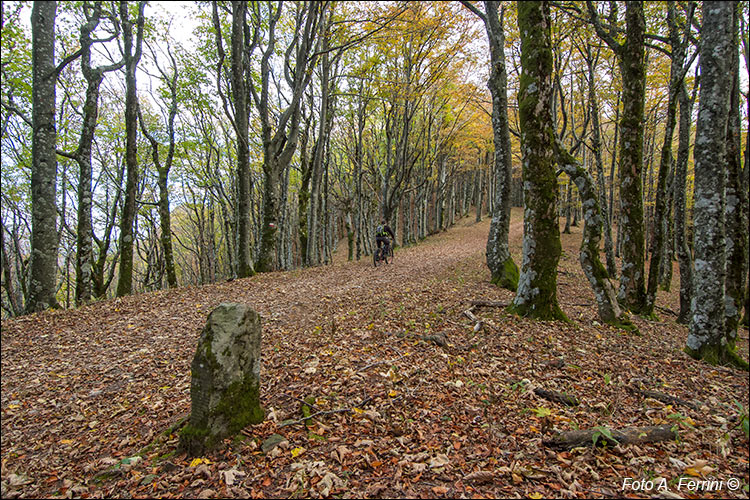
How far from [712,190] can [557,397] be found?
4104 mm

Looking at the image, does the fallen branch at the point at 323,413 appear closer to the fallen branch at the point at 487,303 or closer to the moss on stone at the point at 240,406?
the moss on stone at the point at 240,406

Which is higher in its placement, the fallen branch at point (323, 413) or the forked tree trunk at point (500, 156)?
the forked tree trunk at point (500, 156)

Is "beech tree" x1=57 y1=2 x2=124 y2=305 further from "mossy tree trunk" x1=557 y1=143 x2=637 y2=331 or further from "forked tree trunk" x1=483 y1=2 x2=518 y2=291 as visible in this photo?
"mossy tree trunk" x1=557 y1=143 x2=637 y2=331

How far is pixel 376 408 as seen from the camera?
376 centimetres

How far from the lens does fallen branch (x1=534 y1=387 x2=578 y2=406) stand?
12.6ft

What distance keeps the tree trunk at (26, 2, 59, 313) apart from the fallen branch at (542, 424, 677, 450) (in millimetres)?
8679

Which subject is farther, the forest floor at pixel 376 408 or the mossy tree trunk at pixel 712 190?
the mossy tree trunk at pixel 712 190

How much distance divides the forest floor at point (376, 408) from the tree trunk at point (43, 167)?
684mm

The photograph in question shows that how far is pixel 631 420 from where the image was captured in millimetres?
3502

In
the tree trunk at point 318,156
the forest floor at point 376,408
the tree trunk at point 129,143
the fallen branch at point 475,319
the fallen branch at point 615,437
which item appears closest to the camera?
the forest floor at point 376,408

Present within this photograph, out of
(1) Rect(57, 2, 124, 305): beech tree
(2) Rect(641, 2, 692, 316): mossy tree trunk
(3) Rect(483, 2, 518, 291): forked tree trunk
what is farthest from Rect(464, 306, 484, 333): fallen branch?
(1) Rect(57, 2, 124, 305): beech tree

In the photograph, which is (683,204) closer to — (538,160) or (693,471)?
(538,160)

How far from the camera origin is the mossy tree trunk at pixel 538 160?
6234 millimetres

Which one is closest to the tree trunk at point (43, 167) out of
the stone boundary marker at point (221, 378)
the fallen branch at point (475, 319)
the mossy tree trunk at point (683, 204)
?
the stone boundary marker at point (221, 378)
